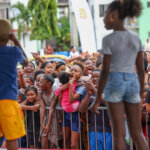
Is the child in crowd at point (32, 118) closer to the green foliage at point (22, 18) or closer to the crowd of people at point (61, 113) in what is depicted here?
the crowd of people at point (61, 113)

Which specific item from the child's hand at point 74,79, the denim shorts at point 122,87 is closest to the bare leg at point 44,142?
the child's hand at point 74,79

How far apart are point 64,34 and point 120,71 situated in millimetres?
52841

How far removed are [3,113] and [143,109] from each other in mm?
2235

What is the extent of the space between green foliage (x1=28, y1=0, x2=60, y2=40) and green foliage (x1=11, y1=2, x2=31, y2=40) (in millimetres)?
1438

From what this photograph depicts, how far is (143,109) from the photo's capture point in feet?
19.1

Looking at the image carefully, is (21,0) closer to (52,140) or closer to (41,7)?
(41,7)

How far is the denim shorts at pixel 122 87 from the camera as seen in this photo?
4.33m

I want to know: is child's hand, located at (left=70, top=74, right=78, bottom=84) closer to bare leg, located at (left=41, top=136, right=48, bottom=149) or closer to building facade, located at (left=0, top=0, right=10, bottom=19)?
bare leg, located at (left=41, top=136, right=48, bottom=149)

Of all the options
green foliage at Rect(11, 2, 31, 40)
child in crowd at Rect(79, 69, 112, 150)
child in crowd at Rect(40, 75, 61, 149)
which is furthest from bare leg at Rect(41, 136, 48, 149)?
green foliage at Rect(11, 2, 31, 40)

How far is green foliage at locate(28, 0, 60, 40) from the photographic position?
124ft

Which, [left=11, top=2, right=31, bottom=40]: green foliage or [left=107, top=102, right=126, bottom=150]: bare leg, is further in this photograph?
[left=11, top=2, right=31, bottom=40]: green foliage

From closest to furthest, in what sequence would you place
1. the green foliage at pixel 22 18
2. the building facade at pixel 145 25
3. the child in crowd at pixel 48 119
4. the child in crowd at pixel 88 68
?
1. the child in crowd at pixel 48 119
2. the child in crowd at pixel 88 68
3. the green foliage at pixel 22 18
4. the building facade at pixel 145 25

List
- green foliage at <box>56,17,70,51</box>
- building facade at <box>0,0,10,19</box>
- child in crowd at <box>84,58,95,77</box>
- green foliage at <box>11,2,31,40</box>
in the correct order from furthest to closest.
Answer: green foliage at <box>56,17,70,51</box> → building facade at <box>0,0,10,19</box> → green foliage at <box>11,2,31,40</box> → child in crowd at <box>84,58,95,77</box>

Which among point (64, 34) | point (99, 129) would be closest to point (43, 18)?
point (64, 34)
